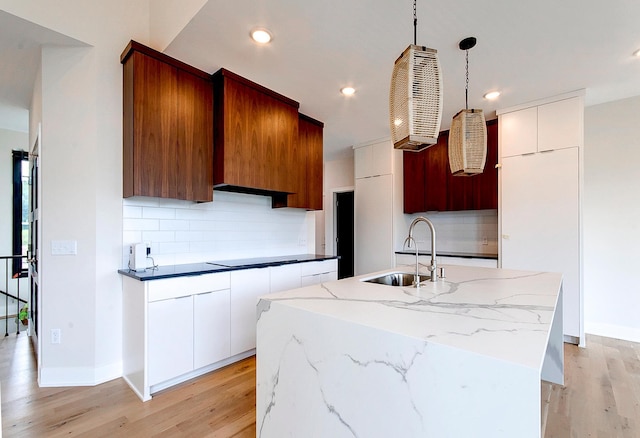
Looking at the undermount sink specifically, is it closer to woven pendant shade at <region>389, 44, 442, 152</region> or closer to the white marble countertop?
the white marble countertop

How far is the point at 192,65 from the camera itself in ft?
8.86

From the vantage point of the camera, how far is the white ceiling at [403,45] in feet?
6.66

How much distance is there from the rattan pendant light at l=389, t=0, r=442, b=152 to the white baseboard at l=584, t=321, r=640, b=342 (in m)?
3.68

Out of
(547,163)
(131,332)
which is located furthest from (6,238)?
(547,163)

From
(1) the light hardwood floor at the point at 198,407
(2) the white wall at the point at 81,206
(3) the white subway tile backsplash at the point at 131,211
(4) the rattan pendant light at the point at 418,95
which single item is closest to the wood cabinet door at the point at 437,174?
(1) the light hardwood floor at the point at 198,407

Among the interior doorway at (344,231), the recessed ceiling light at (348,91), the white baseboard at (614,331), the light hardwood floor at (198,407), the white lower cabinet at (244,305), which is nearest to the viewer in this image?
the light hardwood floor at (198,407)

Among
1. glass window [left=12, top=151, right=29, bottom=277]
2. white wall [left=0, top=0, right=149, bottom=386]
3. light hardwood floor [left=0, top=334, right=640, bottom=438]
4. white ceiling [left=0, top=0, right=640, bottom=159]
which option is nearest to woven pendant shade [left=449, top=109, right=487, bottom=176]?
white ceiling [left=0, top=0, right=640, bottom=159]

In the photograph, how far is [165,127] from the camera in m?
2.55

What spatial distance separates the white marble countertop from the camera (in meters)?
0.95

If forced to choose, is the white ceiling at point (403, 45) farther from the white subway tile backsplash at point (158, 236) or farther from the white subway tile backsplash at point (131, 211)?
the white subway tile backsplash at point (158, 236)

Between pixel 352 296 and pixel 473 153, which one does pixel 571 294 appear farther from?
pixel 352 296

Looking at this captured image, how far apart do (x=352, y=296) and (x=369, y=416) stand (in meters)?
0.54

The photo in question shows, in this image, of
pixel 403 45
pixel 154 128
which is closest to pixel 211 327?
pixel 154 128

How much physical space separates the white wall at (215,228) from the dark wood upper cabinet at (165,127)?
0.99 feet
